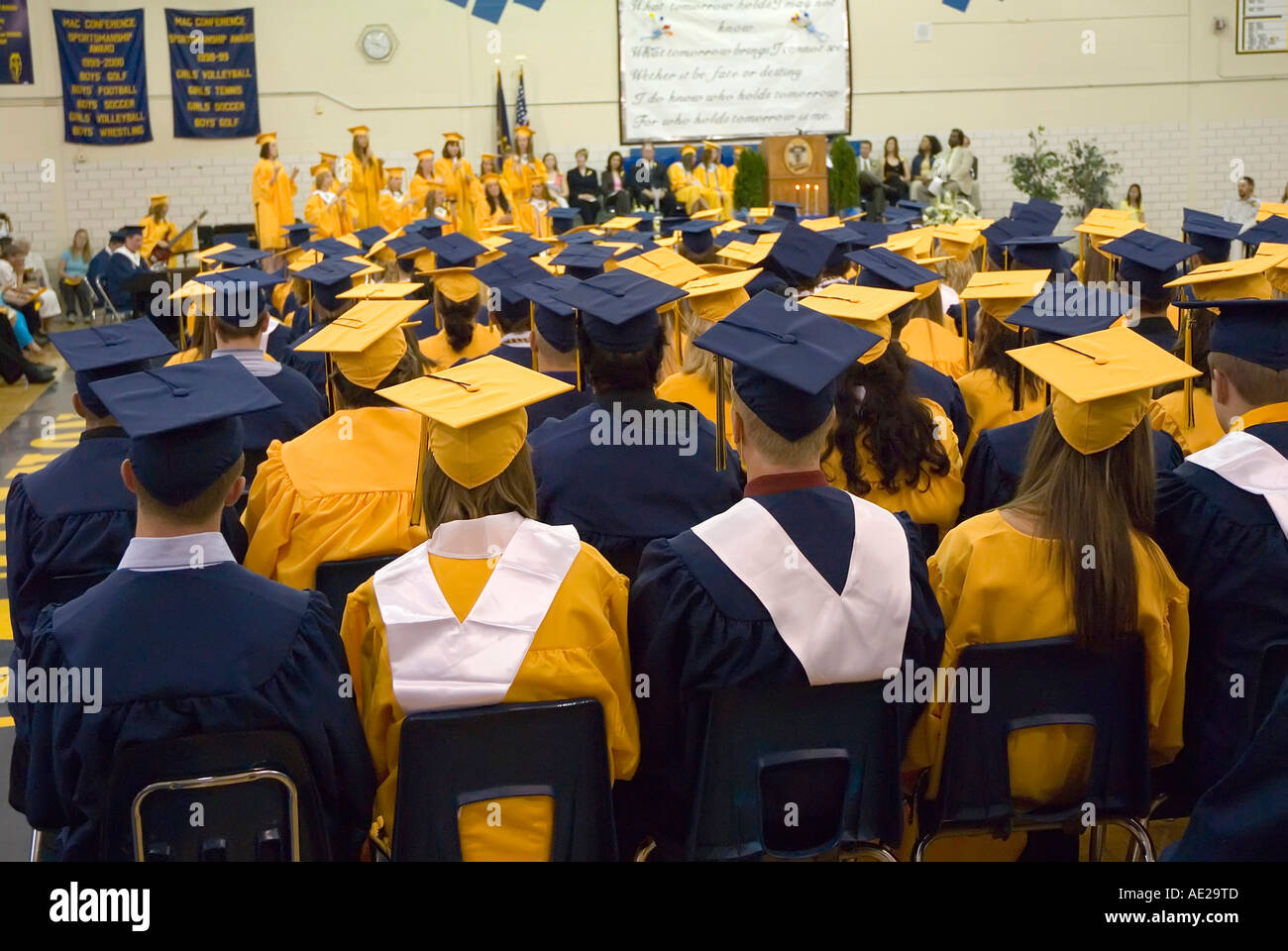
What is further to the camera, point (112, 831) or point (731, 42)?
point (731, 42)

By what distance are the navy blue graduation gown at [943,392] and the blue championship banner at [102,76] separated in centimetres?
1769

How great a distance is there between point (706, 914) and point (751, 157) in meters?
17.5

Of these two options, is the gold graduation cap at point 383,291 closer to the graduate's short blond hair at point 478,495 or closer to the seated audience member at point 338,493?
the seated audience member at point 338,493

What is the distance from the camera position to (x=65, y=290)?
56.9 ft

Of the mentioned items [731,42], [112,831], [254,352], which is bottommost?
[112,831]

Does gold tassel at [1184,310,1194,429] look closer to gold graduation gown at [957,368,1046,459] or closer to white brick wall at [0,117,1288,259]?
gold graduation gown at [957,368,1046,459]

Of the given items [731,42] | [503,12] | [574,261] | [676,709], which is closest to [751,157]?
[731,42]

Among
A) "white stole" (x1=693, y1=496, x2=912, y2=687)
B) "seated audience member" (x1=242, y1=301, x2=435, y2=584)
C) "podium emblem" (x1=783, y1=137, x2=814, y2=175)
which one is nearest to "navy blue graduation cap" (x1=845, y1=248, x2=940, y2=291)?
"seated audience member" (x1=242, y1=301, x2=435, y2=584)

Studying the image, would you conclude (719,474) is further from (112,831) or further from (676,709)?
(112,831)

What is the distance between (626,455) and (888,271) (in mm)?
1972

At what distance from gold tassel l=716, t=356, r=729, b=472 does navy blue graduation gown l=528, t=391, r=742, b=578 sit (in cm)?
3

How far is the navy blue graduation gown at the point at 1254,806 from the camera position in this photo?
48.4 inches

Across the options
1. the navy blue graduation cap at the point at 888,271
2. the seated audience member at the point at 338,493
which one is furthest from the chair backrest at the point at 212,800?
the navy blue graduation cap at the point at 888,271

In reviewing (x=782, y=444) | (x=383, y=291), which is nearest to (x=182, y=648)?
(x=782, y=444)
